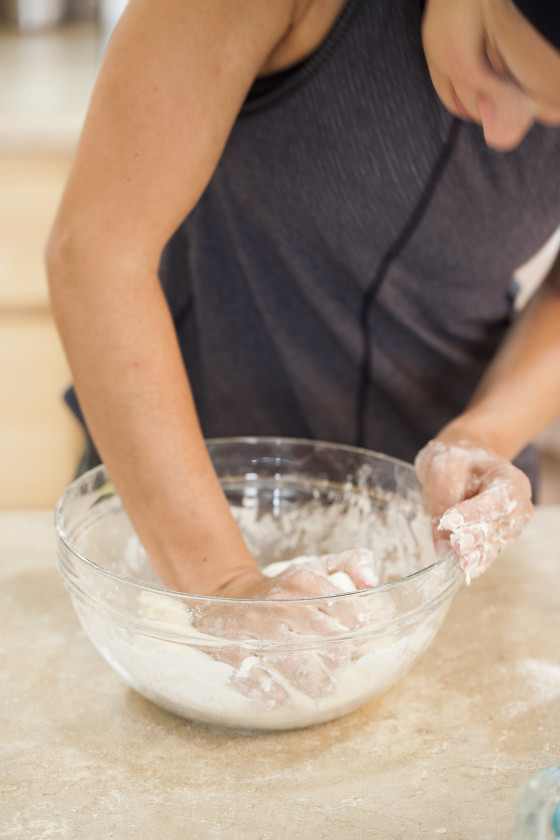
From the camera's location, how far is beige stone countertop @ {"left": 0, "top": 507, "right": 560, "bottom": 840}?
54cm

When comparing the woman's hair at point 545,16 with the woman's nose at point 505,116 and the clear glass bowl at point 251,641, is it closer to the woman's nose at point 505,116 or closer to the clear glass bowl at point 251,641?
the woman's nose at point 505,116

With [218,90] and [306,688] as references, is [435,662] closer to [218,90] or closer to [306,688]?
[306,688]

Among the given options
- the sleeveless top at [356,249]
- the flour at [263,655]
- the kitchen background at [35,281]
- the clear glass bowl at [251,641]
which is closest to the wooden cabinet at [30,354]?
the kitchen background at [35,281]

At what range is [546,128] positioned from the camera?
82 cm

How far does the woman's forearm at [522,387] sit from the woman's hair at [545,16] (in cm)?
40

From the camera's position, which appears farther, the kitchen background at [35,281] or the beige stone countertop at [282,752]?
the kitchen background at [35,281]

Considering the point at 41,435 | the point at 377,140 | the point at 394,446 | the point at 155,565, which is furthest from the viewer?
the point at 41,435

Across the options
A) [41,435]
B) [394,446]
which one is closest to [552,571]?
[394,446]

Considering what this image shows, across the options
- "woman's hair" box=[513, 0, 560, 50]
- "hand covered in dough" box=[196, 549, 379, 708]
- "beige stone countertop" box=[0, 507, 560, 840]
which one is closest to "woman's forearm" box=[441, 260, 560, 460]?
"beige stone countertop" box=[0, 507, 560, 840]

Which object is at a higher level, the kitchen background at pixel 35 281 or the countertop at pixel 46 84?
the countertop at pixel 46 84

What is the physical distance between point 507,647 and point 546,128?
48cm

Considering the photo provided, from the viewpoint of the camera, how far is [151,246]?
66 centimetres

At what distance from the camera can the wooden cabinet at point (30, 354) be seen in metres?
1.73

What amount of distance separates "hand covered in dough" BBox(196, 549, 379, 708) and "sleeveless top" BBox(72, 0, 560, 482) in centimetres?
41
